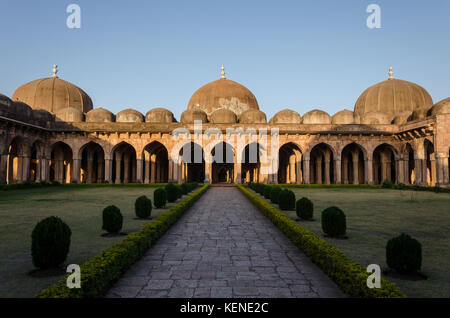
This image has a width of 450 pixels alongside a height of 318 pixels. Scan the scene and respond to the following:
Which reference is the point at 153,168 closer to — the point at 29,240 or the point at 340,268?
the point at 29,240

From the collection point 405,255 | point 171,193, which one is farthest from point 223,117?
point 405,255

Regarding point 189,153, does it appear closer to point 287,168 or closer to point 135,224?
point 287,168

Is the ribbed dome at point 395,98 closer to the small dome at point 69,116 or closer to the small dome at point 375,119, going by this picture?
the small dome at point 375,119

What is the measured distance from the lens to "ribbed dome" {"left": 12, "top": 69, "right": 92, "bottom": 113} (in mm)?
36594

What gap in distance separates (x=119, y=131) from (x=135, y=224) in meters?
21.5

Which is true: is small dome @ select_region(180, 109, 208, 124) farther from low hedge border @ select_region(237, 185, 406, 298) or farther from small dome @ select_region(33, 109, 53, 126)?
low hedge border @ select_region(237, 185, 406, 298)

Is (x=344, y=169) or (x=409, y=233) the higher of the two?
(x=344, y=169)

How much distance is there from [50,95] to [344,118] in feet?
112

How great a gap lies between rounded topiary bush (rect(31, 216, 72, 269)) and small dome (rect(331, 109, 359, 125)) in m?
29.6

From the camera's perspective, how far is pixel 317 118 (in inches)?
1208

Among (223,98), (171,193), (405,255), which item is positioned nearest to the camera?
(405,255)

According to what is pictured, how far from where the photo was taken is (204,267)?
16.0 feet

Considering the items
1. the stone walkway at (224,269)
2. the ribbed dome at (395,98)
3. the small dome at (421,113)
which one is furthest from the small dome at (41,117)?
the small dome at (421,113)

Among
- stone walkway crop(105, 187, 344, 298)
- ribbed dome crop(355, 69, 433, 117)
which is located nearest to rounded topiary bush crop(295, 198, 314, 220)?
stone walkway crop(105, 187, 344, 298)
